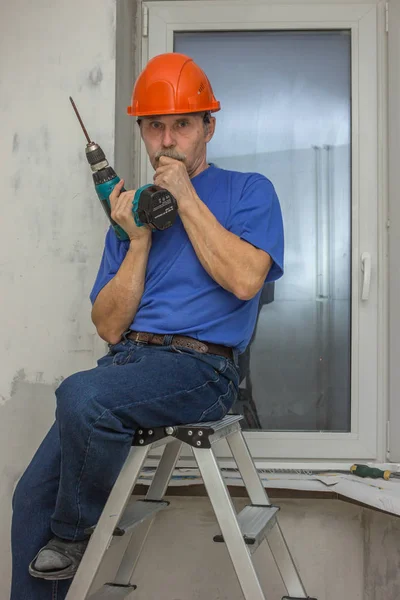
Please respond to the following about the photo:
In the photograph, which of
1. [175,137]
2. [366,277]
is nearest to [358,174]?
[366,277]

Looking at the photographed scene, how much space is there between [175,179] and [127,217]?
149 millimetres

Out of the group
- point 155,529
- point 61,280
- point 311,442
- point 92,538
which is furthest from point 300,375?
point 92,538

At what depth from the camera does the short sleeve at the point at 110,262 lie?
72.9 inches

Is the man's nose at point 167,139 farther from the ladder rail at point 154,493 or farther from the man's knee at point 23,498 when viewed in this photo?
the man's knee at point 23,498

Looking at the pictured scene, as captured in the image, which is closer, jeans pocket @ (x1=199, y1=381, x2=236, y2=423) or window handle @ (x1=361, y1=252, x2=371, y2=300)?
jeans pocket @ (x1=199, y1=381, x2=236, y2=423)

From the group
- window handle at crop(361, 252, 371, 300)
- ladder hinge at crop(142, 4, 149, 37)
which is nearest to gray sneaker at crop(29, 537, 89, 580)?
window handle at crop(361, 252, 371, 300)

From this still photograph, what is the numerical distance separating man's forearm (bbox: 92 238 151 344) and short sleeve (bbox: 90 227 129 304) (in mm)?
50

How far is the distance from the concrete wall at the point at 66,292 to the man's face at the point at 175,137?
1.33ft

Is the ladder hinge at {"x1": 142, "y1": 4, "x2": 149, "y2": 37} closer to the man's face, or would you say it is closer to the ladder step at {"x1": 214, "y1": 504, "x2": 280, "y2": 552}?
the man's face

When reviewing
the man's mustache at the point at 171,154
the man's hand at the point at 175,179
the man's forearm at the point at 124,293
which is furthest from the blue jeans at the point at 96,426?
the man's mustache at the point at 171,154

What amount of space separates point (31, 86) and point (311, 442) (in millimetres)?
1501

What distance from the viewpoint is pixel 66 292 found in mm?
2256

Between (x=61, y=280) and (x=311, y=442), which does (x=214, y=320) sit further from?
(x=311, y=442)

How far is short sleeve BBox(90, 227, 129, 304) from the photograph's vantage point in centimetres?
185
